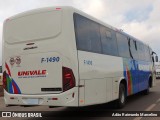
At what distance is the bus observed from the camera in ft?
27.1

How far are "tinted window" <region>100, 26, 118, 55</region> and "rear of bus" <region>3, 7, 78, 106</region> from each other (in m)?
2.24

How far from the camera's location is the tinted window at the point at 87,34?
28.3 ft

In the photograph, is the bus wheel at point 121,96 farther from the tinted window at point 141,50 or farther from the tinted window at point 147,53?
the tinted window at point 147,53

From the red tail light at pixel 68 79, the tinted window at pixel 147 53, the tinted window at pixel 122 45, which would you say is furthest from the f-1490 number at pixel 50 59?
the tinted window at pixel 147 53

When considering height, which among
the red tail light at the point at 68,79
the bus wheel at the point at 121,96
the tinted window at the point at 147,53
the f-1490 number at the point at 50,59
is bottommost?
the bus wheel at the point at 121,96

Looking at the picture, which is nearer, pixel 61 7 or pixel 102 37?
pixel 61 7

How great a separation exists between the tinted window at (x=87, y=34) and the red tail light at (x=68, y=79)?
72cm

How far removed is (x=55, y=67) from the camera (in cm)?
837

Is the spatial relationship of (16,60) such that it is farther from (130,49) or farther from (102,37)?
(130,49)

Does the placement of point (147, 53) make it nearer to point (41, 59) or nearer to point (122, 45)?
point (122, 45)

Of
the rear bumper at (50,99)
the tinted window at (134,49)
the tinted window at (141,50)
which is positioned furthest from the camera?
the tinted window at (141,50)

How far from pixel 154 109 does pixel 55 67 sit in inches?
184

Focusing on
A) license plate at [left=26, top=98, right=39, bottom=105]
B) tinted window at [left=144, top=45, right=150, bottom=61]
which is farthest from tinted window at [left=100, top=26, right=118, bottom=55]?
tinted window at [left=144, top=45, right=150, bottom=61]

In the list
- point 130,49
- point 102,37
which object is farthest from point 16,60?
point 130,49
